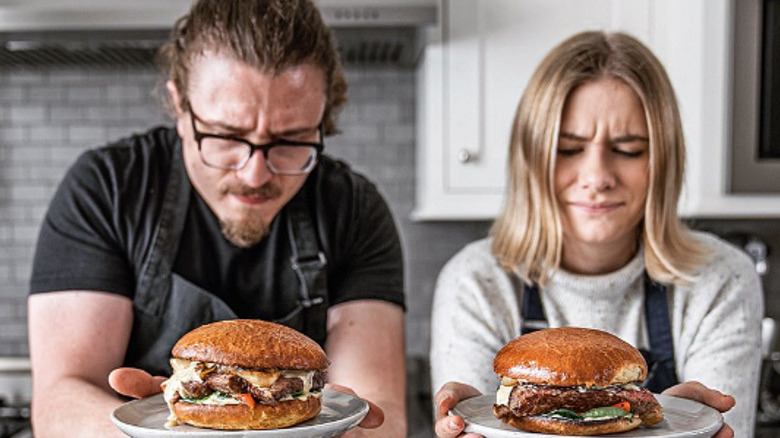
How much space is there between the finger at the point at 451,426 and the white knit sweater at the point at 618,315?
0.55m

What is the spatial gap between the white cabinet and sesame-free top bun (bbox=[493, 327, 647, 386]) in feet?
4.90

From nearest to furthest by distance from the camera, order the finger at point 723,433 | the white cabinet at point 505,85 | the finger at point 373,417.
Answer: the finger at point 723,433
the finger at point 373,417
the white cabinet at point 505,85

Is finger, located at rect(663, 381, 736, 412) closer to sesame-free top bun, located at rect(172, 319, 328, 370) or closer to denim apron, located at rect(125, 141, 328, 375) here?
sesame-free top bun, located at rect(172, 319, 328, 370)

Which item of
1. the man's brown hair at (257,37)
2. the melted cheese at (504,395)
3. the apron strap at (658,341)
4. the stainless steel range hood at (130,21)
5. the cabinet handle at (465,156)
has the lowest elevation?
the apron strap at (658,341)

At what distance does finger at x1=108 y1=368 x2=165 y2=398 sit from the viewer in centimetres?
111

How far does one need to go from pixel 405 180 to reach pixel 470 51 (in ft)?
1.94

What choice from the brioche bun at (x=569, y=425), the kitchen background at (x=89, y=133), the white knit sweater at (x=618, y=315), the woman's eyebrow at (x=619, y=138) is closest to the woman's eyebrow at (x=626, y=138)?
the woman's eyebrow at (x=619, y=138)

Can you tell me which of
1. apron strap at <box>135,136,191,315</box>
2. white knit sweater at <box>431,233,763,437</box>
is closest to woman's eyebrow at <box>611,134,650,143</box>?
white knit sweater at <box>431,233,763,437</box>

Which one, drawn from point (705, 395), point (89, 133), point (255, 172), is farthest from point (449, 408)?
point (89, 133)

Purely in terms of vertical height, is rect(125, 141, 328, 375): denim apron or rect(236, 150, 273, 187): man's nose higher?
rect(236, 150, 273, 187): man's nose

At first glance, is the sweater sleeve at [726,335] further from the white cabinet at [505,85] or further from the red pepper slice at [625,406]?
the white cabinet at [505,85]

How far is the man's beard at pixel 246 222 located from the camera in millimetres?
1458

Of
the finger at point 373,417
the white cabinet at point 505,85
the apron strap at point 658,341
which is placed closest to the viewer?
the finger at point 373,417

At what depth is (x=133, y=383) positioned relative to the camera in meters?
1.14
